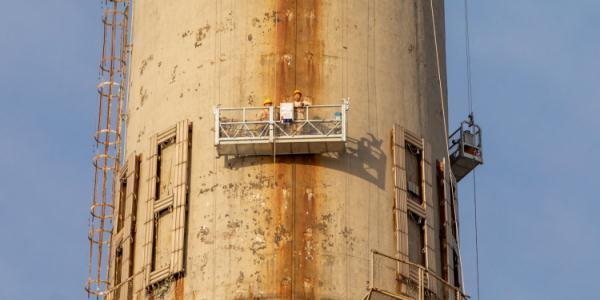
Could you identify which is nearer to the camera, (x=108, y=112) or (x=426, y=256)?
(x=426, y=256)

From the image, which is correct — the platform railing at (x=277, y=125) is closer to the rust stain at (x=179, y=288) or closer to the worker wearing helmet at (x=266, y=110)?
the worker wearing helmet at (x=266, y=110)

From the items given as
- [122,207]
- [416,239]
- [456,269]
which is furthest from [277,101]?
[456,269]

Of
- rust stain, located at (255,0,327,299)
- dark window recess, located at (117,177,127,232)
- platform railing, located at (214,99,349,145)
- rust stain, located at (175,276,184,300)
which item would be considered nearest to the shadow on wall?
rust stain, located at (255,0,327,299)

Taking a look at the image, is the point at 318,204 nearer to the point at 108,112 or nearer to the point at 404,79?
the point at 404,79

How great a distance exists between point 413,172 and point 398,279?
4348 mm

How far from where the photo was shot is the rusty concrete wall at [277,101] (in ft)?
218

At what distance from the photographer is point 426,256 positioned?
68562 millimetres

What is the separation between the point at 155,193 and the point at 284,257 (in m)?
5.31

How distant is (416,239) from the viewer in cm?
6881

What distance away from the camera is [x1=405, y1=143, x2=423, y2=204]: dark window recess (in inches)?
2729

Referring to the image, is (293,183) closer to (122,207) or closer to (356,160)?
(356,160)

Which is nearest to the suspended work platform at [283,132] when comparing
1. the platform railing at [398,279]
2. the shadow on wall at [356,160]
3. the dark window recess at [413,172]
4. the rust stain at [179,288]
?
the shadow on wall at [356,160]

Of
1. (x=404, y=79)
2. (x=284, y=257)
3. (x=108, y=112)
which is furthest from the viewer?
(x=108, y=112)

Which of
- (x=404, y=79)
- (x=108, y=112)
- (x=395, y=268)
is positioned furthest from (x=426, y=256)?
(x=108, y=112)
